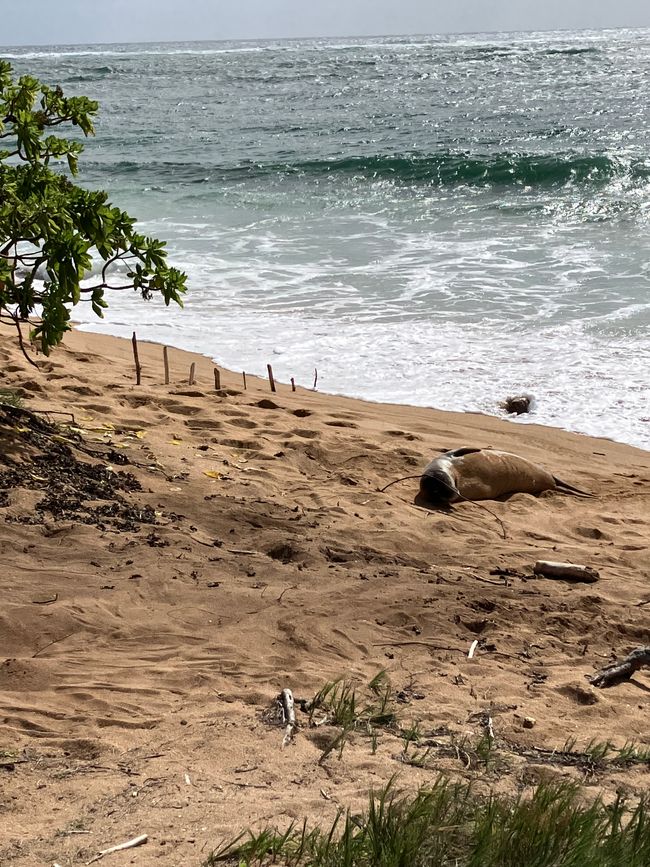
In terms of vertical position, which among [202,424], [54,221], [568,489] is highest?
[54,221]

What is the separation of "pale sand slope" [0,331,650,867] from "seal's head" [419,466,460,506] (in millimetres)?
150

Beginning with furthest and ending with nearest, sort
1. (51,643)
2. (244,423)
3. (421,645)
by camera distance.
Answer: (244,423) → (421,645) → (51,643)

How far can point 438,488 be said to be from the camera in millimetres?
6375

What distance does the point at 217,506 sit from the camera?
5.47 meters

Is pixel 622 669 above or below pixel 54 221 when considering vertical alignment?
below

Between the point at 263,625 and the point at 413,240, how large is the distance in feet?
40.5

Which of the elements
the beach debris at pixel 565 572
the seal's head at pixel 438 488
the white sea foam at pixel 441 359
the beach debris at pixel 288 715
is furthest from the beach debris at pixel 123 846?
the white sea foam at pixel 441 359

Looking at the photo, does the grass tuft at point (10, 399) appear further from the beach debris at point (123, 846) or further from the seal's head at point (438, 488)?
the beach debris at point (123, 846)

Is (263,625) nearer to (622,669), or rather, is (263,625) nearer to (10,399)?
(622,669)

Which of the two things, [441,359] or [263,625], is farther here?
[441,359]

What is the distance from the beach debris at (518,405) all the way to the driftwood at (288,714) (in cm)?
542

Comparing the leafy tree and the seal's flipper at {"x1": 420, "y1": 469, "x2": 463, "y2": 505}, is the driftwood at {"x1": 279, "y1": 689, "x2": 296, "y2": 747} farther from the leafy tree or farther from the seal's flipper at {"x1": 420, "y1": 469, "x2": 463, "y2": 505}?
the seal's flipper at {"x1": 420, "y1": 469, "x2": 463, "y2": 505}

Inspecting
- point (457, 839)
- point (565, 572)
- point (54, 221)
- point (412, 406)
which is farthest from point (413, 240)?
point (457, 839)

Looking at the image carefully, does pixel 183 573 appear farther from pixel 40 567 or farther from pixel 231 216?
pixel 231 216
